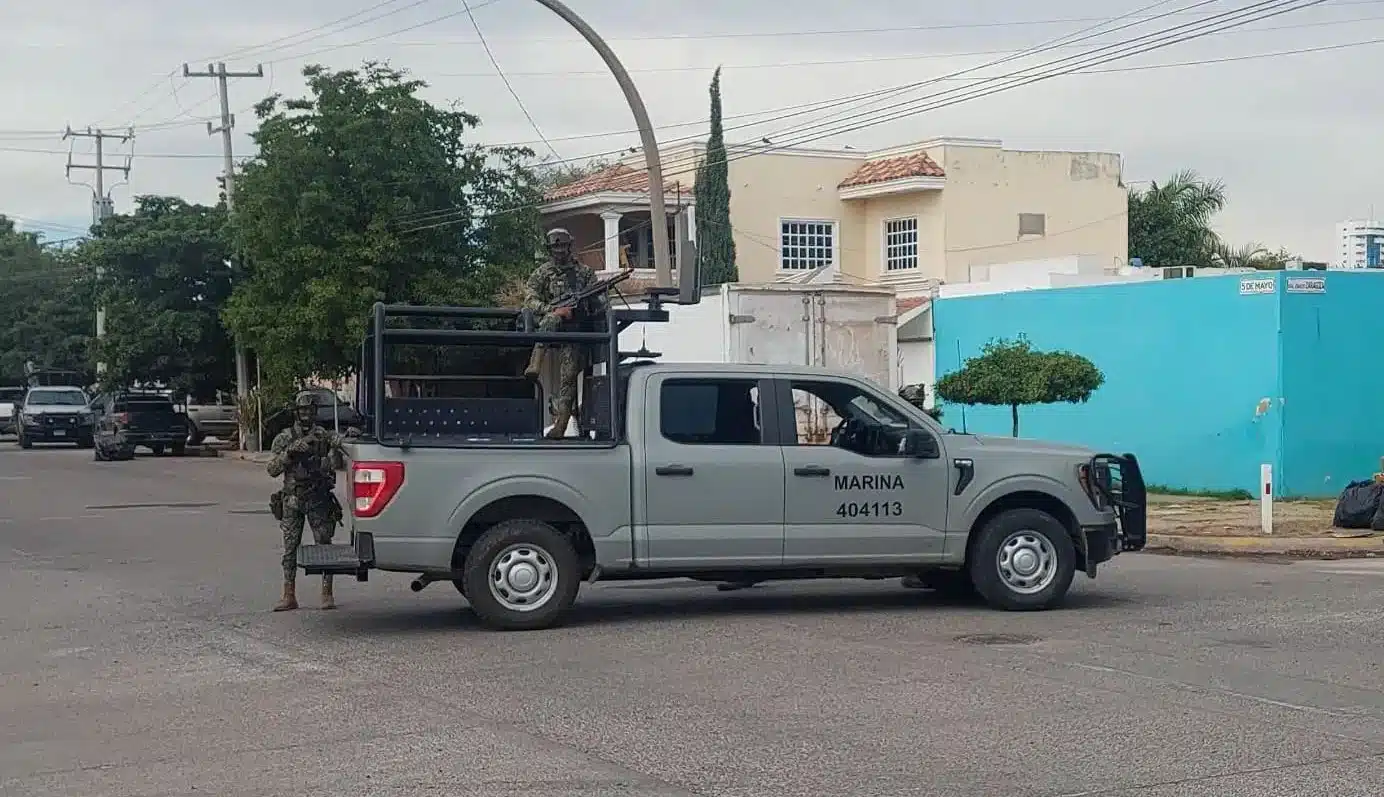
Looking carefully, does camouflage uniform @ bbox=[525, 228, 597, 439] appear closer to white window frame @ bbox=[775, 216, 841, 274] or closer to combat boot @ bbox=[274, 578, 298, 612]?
combat boot @ bbox=[274, 578, 298, 612]

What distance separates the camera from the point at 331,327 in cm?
3372

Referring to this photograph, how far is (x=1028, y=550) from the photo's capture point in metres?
12.3

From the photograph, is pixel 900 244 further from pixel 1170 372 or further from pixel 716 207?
pixel 1170 372

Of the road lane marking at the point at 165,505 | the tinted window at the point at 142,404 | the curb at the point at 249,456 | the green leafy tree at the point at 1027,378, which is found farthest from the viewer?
the tinted window at the point at 142,404

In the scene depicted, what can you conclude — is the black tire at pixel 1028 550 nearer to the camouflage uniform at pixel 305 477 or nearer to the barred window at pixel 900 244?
the camouflage uniform at pixel 305 477

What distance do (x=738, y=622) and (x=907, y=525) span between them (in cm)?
142

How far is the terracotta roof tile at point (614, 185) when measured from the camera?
4184 cm

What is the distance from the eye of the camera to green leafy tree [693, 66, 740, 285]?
1625 inches

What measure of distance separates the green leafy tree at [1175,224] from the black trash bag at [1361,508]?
1162 inches

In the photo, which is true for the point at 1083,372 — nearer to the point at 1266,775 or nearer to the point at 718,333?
the point at 718,333

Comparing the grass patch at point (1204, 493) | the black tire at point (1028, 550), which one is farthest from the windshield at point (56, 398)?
the black tire at point (1028, 550)

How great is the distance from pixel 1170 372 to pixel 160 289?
27.7m

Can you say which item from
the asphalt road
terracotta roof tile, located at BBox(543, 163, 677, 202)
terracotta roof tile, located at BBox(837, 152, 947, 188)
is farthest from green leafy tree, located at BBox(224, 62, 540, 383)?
the asphalt road

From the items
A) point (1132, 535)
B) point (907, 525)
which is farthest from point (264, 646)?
point (1132, 535)
